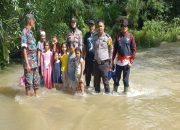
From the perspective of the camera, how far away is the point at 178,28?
2336 centimetres

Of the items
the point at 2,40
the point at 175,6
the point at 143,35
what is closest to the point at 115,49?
the point at 2,40

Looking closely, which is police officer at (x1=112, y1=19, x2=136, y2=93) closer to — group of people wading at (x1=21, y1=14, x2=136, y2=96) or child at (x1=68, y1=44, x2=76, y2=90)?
group of people wading at (x1=21, y1=14, x2=136, y2=96)

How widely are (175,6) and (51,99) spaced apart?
1824 centimetres

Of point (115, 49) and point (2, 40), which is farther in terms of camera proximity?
point (2, 40)

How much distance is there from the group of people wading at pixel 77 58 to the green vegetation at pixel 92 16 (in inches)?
79.0

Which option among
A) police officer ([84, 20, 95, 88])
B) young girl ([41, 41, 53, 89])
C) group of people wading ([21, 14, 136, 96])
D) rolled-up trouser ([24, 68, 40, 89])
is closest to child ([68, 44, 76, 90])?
group of people wading ([21, 14, 136, 96])

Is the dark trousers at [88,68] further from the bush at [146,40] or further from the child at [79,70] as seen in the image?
the bush at [146,40]

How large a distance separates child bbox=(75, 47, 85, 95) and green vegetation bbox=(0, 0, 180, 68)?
108 inches

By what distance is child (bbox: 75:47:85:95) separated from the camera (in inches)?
364

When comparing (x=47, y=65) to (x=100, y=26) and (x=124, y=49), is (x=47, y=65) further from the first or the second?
(x=124, y=49)

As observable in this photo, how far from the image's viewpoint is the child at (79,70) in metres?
9.23

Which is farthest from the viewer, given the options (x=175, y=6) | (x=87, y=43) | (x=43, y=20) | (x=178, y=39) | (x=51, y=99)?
(x=175, y=6)

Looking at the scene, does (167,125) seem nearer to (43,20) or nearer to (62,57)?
(62,57)

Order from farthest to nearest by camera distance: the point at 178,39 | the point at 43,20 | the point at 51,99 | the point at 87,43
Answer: the point at 178,39 < the point at 43,20 < the point at 87,43 < the point at 51,99
